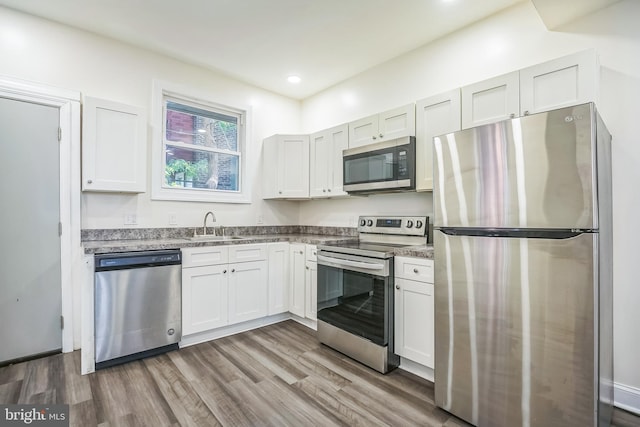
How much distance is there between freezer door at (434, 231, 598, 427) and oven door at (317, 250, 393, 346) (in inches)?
18.9

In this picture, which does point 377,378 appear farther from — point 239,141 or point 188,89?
point 188,89

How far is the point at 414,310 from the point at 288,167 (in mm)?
2229

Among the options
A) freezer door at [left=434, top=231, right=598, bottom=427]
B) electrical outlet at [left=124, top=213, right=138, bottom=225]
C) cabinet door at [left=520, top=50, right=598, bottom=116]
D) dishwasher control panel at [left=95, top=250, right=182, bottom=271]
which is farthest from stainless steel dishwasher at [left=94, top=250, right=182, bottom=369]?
cabinet door at [left=520, top=50, right=598, bottom=116]

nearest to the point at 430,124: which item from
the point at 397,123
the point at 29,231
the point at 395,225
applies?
the point at 397,123

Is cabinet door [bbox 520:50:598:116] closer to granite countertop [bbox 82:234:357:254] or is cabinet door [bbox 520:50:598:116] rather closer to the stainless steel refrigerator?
the stainless steel refrigerator

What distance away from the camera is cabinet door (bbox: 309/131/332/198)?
3412 mm

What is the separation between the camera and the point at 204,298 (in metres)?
2.81

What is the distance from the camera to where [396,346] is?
2.29m

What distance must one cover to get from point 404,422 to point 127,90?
3.53 meters

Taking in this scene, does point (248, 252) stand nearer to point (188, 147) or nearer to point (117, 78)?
point (188, 147)

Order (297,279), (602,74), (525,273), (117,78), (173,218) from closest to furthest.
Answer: (525,273)
(602,74)
(117,78)
(173,218)
(297,279)

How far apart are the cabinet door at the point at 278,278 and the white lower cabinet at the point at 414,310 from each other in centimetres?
145

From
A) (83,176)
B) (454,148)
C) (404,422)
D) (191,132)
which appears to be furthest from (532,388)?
(191,132)

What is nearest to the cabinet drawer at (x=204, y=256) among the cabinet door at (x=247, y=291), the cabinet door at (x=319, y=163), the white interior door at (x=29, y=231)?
the cabinet door at (x=247, y=291)
